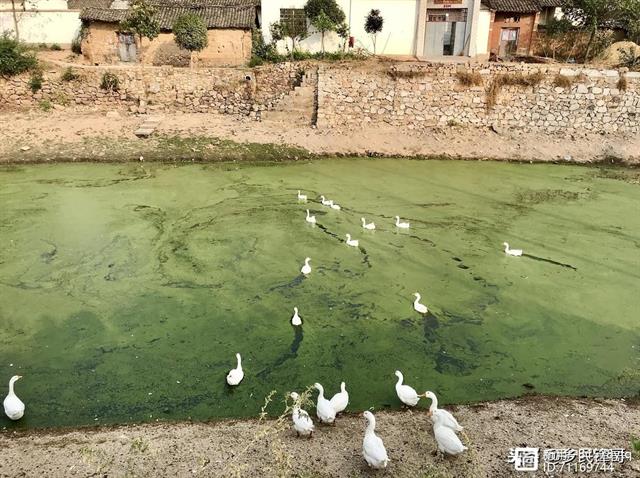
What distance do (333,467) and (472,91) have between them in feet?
59.0

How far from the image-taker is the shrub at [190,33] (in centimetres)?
2256

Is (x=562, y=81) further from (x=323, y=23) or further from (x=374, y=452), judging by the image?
(x=374, y=452)

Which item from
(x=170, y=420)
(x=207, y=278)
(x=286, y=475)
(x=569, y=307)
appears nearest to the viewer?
(x=286, y=475)

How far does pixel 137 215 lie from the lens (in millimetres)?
13445

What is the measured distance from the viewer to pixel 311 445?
20.6ft

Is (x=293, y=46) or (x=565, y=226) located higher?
(x=293, y=46)

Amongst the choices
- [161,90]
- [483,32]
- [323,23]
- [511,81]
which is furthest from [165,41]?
[511,81]

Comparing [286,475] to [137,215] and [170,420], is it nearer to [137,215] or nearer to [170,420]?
[170,420]

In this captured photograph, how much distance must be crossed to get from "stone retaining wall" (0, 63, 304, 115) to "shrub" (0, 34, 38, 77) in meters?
0.28

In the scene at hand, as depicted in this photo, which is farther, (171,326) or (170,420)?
(171,326)

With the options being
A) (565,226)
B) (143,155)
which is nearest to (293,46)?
(143,155)

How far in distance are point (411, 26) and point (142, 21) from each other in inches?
472

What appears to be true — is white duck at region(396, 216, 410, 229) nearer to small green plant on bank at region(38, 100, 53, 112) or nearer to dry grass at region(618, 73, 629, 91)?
dry grass at region(618, 73, 629, 91)

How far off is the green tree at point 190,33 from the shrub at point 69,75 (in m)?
4.53
